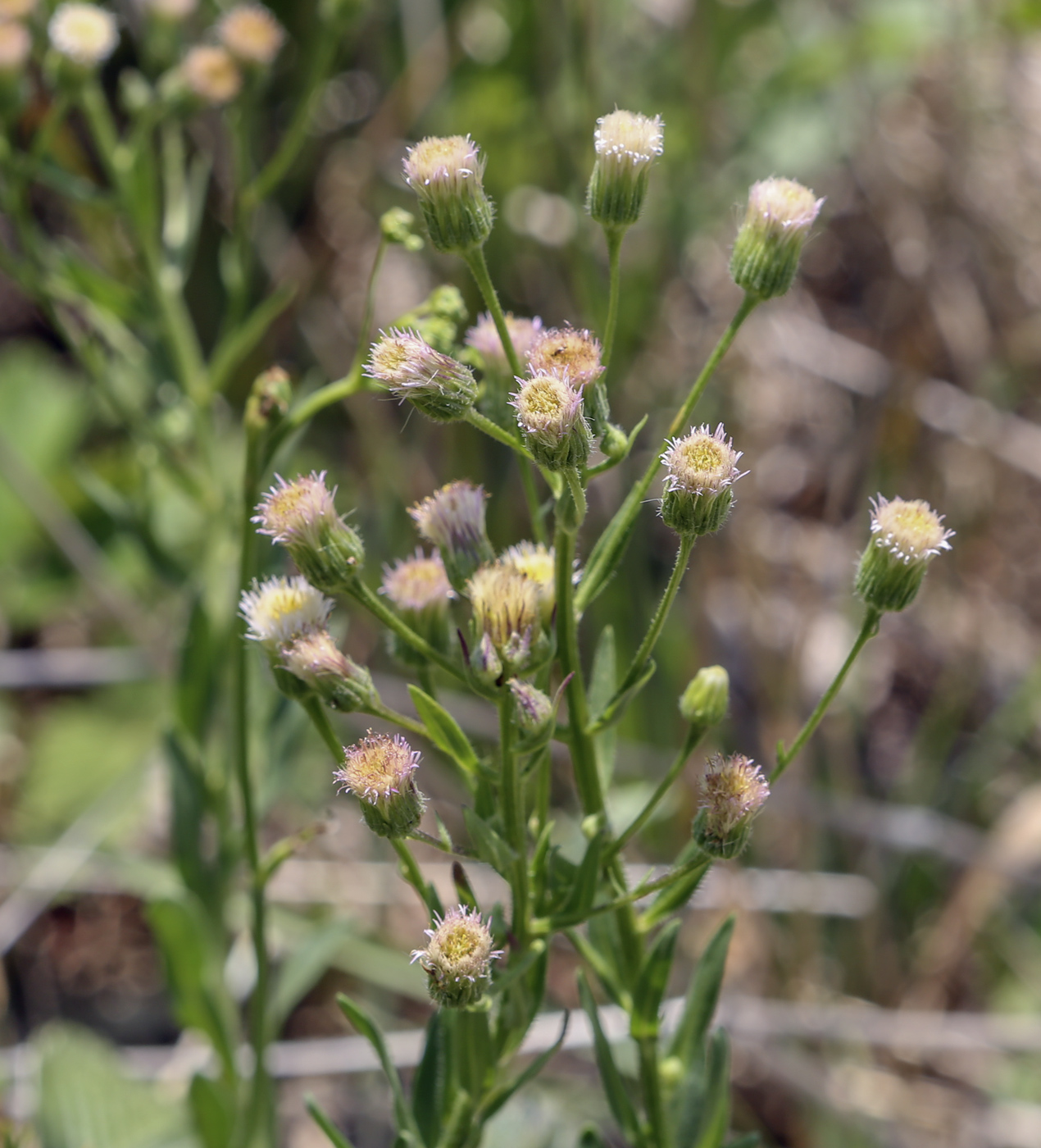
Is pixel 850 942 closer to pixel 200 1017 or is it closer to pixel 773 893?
pixel 773 893

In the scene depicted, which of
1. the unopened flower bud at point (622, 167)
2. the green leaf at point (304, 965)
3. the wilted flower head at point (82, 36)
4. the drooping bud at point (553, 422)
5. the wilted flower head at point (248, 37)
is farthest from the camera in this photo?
the wilted flower head at point (248, 37)

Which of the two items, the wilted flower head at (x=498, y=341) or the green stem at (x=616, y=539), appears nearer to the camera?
the green stem at (x=616, y=539)

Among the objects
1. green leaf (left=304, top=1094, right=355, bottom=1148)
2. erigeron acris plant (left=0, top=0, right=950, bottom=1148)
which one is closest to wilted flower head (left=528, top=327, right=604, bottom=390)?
erigeron acris plant (left=0, top=0, right=950, bottom=1148)

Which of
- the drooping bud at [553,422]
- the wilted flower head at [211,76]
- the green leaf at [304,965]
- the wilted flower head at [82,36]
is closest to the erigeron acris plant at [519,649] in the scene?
the drooping bud at [553,422]

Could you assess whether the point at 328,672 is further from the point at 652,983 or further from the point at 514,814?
the point at 652,983

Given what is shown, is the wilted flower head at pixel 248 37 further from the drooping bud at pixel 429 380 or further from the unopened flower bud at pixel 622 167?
the drooping bud at pixel 429 380

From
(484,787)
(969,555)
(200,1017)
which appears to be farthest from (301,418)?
(969,555)

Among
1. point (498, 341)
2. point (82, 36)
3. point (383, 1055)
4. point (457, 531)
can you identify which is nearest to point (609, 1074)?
point (383, 1055)
